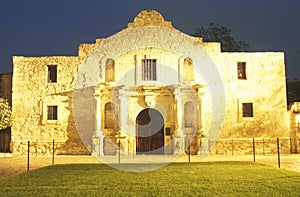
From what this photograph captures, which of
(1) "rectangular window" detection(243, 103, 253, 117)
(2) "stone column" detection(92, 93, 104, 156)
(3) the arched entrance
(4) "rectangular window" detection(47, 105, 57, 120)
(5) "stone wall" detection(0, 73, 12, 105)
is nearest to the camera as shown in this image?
(2) "stone column" detection(92, 93, 104, 156)

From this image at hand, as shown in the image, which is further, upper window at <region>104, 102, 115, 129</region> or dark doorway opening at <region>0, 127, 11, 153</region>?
Result: dark doorway opening at <region>0, 127, 11, 153</region>

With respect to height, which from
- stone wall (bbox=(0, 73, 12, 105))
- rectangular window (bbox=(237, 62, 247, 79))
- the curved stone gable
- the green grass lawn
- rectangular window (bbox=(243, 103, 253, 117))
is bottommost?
the green grass lawn

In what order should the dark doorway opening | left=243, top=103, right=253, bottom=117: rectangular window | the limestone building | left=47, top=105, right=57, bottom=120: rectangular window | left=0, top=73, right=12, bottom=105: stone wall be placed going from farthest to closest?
left=0, top=73, right=12, bottom=105: stone wall
the dark doorway opening
left=47, top=105, right=57, bottom=120: rectangular window
left=243, top=103, right=253, bottom=117: rectangular window
the limestone building

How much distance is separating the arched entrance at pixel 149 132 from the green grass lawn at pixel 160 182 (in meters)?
8.38

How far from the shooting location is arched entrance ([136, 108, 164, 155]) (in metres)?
20.6

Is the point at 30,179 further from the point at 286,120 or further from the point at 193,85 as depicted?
the point at 286,120

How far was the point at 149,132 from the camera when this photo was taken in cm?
2088

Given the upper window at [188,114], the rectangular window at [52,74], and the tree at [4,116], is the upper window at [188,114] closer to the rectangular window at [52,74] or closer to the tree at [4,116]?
the rectangular window at [52,74]

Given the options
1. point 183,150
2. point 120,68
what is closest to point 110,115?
point 120,68

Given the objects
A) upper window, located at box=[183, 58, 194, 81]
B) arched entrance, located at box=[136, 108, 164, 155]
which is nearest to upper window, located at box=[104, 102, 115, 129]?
arched entrance, located at box=[136, 108, 164, 155]

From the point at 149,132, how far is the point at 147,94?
236cm

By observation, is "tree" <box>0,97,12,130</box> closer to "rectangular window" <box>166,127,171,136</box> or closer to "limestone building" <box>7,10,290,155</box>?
"limestone building" <box>7,10,290,155</box>

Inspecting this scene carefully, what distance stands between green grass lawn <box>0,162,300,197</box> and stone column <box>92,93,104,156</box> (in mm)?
7472

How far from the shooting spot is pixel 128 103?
20422mm
